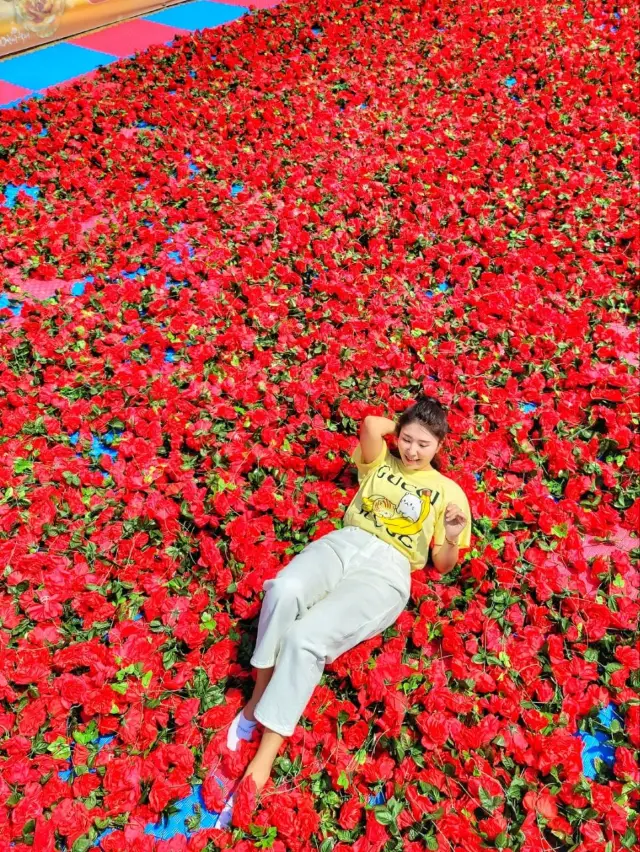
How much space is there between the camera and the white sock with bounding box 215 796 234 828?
2221 mm

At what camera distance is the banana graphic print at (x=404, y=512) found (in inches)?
107

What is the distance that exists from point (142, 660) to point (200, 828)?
68 cm

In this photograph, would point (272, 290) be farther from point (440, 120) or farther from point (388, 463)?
point (440, 120)

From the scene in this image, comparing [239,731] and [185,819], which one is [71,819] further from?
[239,731]

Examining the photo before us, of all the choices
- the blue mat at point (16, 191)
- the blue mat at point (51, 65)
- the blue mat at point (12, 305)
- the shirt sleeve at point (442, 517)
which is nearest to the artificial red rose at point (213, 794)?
the shirt sleeve at point (442, 517)

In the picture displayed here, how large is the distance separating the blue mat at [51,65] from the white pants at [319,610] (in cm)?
772

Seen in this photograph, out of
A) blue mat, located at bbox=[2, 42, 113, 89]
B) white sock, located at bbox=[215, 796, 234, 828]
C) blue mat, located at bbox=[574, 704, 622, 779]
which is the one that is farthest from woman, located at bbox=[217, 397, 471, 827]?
blue mat, located at bbox=[2, 42, 113, 89]

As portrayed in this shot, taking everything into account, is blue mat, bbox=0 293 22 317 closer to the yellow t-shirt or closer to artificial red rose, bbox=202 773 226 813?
the yellow t-shirt

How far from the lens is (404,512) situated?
2742 millimetres

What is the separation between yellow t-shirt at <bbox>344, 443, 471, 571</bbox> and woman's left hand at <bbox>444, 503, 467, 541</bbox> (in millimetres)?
92

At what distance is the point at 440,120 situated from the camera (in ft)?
23.3

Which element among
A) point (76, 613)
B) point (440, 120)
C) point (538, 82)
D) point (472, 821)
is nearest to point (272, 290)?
point (76, 613)

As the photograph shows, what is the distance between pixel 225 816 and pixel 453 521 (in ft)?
4.76

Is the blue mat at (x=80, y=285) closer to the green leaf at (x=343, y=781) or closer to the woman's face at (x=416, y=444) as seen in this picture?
the woman's face at (x=416, y=444)
